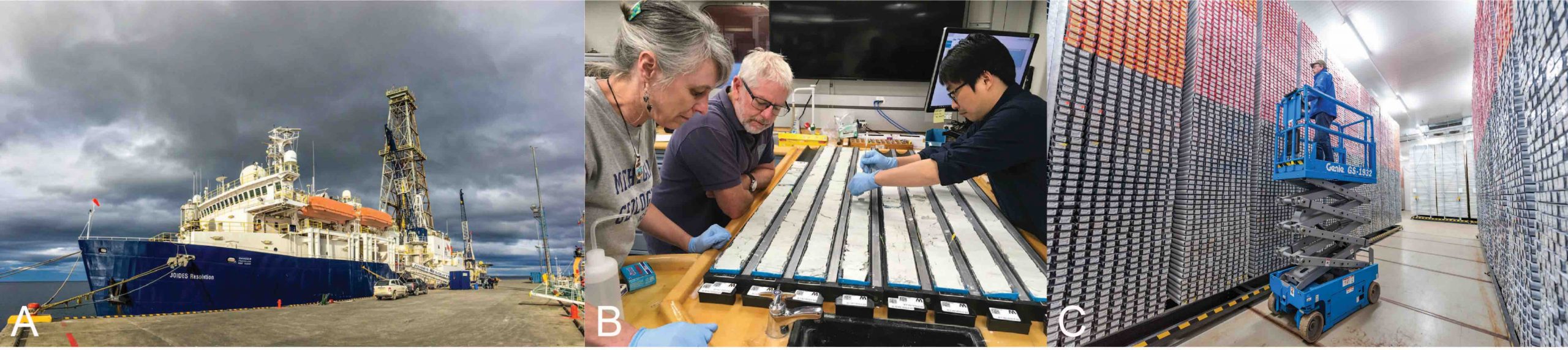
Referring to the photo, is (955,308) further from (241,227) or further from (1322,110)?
(241,227)

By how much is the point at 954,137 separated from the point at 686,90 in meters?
0.75

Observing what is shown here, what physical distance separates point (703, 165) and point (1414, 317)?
3238 mm

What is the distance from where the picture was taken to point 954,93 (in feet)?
3.81

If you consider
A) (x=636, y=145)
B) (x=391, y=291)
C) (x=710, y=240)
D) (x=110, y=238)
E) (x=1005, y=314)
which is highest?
(x=636, y=145)

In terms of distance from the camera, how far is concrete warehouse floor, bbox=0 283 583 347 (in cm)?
286

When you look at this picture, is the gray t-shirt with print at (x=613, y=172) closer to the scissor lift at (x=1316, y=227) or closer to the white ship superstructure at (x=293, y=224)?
the scissor lift at (x=1316, y=227)

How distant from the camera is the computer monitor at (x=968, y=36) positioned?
1.09 metres

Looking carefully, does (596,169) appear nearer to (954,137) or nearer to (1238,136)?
(954,137)

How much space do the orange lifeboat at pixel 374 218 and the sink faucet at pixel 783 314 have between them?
16.0ft

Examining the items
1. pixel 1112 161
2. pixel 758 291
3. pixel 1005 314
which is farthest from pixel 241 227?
pixel 1112 161

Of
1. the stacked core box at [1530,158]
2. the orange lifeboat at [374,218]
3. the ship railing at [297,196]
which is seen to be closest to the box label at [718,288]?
the stacked core box at [1530,158]

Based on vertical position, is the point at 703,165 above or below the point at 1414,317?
above

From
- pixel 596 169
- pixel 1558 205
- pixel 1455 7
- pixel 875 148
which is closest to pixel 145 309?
pixel 596 169

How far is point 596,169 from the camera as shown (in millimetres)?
1090
